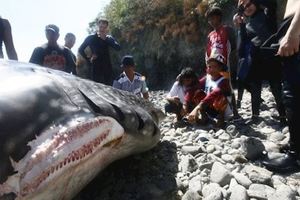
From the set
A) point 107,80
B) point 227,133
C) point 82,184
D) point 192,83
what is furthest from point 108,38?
point 82,184

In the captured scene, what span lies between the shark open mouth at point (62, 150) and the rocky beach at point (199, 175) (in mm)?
498

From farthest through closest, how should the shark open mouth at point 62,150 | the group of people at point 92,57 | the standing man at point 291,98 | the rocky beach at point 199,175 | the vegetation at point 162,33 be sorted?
the vegetation at point 162,33 < the group of people at point 92,57 < the standing man at point 291,98 < the rocky beach at point 199,175 < the shark open mouth at point 62,150

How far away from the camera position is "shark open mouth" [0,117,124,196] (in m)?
1.93

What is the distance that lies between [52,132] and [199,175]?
51.0 inches

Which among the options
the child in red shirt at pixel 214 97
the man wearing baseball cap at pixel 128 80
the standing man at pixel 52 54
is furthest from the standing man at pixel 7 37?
the child in red shirt at pixel 214 97

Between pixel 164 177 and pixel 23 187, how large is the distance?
55.4 inches

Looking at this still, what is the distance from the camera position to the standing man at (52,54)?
5535 millimetres

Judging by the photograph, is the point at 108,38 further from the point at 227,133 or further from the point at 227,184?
the point at 227,184

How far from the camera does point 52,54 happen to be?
18.4 ft

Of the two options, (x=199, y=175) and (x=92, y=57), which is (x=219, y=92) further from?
(x=92, y=57)

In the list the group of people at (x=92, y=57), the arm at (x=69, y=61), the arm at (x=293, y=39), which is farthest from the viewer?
the arm at (x=69, y=61)

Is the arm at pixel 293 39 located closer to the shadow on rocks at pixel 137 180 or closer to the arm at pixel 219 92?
the shadow on rocks at pixel 137 180

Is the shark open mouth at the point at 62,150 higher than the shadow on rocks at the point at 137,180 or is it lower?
higher

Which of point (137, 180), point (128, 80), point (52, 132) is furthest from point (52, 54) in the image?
point (52, 132)
